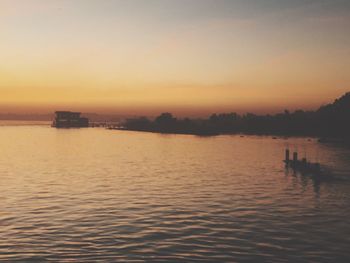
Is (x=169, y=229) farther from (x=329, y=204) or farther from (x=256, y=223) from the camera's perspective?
(x=329, y=204)

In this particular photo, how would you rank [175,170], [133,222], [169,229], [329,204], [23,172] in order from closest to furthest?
[169,229] < [133,222] < [329,204] < [23,172] < [175,170]

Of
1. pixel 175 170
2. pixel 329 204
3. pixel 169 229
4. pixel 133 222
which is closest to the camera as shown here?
pixel 169 229

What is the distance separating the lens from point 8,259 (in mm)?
18672

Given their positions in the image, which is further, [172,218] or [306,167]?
[306,167]

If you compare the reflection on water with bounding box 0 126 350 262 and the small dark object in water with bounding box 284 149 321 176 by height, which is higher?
the small dark object in water with bounding box 284 149 321 176

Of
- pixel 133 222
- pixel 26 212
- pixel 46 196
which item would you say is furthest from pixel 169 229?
pixel 46 196

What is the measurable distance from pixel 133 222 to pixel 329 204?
1746 cm

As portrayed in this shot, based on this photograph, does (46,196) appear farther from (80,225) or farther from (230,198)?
(230,198)

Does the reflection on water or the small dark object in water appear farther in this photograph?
the small dark object in water

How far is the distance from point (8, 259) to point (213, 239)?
10537 millimetres

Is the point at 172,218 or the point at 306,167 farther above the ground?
the point at 306,167

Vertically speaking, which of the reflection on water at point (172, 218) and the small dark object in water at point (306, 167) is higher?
the small dark object in water at point (306, 167)

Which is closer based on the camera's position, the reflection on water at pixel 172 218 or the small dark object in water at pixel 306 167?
the reflection on water at pixel 172 218

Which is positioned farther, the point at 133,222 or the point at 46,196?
the point at 46,196
